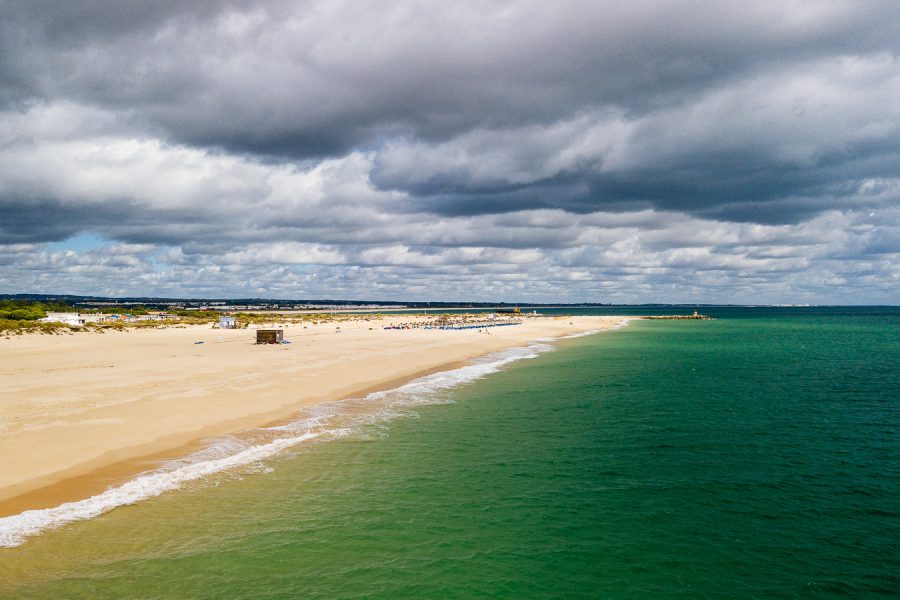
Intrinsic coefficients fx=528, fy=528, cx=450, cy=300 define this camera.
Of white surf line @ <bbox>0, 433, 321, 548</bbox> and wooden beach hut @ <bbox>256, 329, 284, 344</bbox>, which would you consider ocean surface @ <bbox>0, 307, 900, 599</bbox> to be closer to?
white surf line @ <bbox>0, 433, 321, 548</bbox>

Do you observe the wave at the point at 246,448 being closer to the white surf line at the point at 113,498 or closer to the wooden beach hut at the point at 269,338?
the white surf line at the point at 113,498

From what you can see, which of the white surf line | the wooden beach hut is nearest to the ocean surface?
the white surf line

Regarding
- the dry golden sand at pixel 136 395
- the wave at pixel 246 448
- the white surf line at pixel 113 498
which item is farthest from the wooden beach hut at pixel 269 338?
the white surf line at pixel 113 498

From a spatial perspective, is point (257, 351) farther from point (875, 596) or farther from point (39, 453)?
point (875, 596)

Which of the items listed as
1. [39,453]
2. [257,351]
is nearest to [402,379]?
[257,351]

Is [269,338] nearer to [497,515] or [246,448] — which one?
[246,448]
